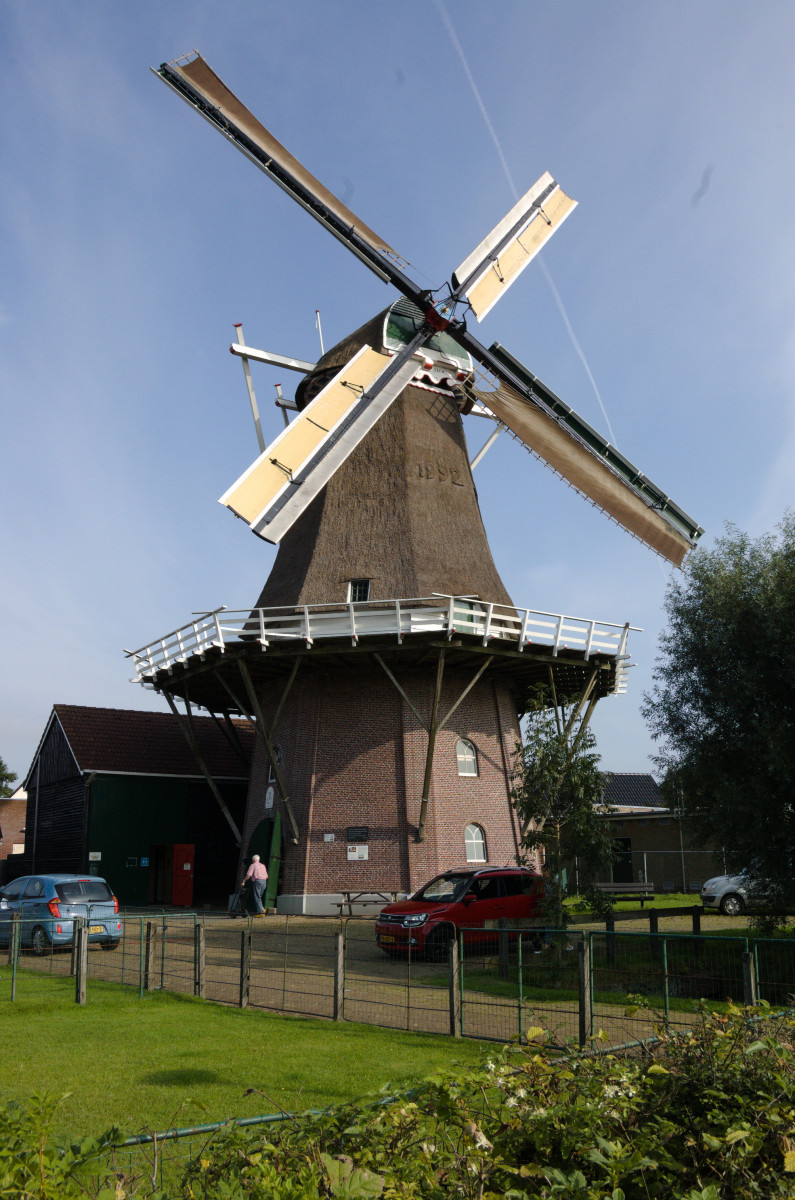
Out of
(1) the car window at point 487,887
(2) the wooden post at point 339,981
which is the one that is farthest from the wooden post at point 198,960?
(1) the car window at point 487,887

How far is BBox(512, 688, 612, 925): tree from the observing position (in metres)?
13.8

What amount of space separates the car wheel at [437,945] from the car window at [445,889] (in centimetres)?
67

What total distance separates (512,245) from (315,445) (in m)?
9.55

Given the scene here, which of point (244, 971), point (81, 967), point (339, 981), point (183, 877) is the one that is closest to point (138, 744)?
point (183, 877)

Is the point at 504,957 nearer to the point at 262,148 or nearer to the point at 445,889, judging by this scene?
the point at 445,889

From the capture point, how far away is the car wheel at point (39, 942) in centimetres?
1530

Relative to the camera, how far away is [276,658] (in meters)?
21.5

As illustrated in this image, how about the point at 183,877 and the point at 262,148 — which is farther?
the point at 183,877

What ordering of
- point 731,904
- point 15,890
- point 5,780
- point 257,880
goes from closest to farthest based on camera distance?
1. point 15,890
2. point 257,880
3. point 731,904
4. point 5,780

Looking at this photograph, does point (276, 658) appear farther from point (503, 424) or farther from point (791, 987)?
point (791, 987)

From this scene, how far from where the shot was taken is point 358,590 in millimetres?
23047

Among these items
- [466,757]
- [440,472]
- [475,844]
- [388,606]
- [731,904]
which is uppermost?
[440,472]

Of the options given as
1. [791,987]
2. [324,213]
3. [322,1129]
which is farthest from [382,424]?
[322,1129]

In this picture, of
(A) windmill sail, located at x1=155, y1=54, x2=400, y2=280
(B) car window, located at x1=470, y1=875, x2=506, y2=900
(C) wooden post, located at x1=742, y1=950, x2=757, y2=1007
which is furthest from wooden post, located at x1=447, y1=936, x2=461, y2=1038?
(A) windmill sail, located at x1=155, y1=54, x2=400, y2=280
